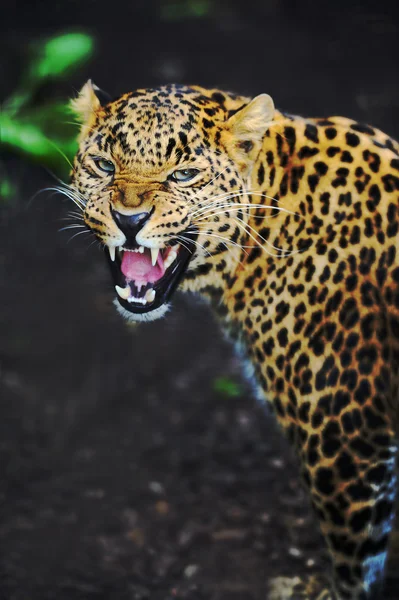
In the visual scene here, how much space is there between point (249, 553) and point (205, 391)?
→ 2.24m

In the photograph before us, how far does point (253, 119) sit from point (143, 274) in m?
0.88

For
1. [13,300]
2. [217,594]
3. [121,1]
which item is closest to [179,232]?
[217,594]

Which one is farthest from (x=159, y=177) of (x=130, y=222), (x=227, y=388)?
(x=227, y=388)

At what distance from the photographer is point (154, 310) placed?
3.91 metres

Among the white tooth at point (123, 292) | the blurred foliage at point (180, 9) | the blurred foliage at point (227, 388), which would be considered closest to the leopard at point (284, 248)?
the white tooth at point (123, 292)

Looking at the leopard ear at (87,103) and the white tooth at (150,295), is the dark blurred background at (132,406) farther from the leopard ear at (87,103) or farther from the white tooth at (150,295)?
the white tooth at (150,295)

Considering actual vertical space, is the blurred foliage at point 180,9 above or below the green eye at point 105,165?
above

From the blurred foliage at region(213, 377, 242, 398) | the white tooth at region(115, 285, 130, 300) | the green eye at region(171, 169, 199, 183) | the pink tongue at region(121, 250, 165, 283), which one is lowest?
the white tooth at region(115, 285, 130, 300)

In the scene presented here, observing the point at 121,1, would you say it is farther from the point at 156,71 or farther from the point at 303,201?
the point at 303,201

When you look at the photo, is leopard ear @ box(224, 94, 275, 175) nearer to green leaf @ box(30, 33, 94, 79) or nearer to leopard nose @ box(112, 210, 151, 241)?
leopard nose @ box(112, 210, 151, 241)

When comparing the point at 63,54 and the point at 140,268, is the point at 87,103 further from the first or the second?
the point at 63,54

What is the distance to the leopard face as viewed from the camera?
3807mm

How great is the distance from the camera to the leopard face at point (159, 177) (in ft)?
12.5

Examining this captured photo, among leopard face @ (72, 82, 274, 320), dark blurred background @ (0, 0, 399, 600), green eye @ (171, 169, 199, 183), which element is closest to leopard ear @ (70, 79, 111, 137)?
leopard face @ (72, 82, 274, 320)
